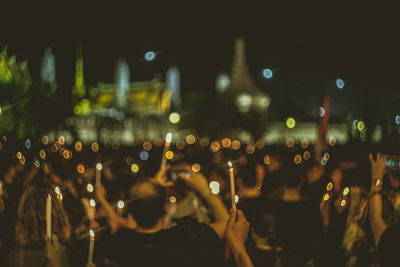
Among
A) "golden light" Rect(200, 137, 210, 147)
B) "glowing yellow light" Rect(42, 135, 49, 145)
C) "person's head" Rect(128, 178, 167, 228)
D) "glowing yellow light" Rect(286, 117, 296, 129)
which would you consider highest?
"glowing yellow light" Rect(286, 117, 296, 129)

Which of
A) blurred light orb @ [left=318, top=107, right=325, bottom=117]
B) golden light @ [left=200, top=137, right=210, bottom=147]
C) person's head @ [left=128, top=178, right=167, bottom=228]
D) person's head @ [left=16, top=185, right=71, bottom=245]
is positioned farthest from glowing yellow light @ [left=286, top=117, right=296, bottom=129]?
person's head @ [left=16, top=185, right=71, bottom=245]

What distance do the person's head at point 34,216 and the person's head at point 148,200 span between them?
1858mm

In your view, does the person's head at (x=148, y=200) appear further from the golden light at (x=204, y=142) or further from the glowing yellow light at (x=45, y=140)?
the golden light at (x=204, y=142)

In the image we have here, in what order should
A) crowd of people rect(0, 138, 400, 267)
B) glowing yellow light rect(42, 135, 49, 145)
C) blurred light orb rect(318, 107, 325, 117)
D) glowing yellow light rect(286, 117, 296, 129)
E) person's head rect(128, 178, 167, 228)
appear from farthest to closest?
glowing yellow light rect(286, 117, 296, 129) → glowing yellow light rect(42, 135, 49, 145) → blurred light orb rect(318, 107, 325, 117) → person's head rect(128, 178, 167, 228) → crowd of people rect(0, 138, 400, 267)

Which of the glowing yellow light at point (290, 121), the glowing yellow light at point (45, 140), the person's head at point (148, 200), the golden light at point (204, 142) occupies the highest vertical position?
the glowing yellow light at point (290, 121)

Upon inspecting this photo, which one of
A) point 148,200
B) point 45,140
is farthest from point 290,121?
point 148,200

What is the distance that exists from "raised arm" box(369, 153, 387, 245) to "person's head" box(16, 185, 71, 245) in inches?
112

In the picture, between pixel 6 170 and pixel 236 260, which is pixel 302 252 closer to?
pixel 236 260

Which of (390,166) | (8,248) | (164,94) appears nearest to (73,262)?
(8,248)

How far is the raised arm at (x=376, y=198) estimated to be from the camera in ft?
14.6

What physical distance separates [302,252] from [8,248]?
2932mm

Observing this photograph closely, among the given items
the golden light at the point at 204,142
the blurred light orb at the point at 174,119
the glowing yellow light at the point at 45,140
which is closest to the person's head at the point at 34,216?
the glowing yellow light at the point at 45,140

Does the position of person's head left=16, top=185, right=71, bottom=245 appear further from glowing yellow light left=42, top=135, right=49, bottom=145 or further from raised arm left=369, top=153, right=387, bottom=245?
glowing yellow light left=42, top=135, right=49, bottom=145

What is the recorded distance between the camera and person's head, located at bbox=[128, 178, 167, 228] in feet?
20.9
